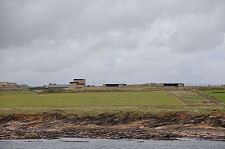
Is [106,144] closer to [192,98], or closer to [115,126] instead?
[115,126]

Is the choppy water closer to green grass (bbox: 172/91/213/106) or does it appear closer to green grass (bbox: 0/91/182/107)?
green grass (bbox: 0/91/182/107)

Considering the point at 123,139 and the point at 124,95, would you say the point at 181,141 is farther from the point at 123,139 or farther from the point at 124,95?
the point at 124,95

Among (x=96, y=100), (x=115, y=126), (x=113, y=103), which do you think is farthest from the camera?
(x=96, y=100)

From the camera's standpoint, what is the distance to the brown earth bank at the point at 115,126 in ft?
202

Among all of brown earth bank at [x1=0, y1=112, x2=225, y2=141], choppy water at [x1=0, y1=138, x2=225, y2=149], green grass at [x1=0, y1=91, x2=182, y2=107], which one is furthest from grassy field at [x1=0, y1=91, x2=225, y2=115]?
choppy water at [x1=0, y1=138, x2=225, y2=149]

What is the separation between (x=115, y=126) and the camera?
228ft

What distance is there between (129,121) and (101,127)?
637cm

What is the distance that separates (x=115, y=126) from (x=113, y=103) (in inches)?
790

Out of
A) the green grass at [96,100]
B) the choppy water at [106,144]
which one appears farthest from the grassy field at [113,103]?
the choppy water at [106,144]

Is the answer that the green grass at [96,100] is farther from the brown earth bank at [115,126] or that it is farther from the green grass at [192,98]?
the brown earth bank at [115,126]

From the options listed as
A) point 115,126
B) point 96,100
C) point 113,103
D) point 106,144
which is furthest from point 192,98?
point 106,144

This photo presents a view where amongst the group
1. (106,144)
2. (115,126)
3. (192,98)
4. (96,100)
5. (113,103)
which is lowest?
(106,144)

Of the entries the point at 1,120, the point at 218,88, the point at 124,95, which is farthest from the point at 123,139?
the point at 218,88

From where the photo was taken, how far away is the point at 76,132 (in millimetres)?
66062
